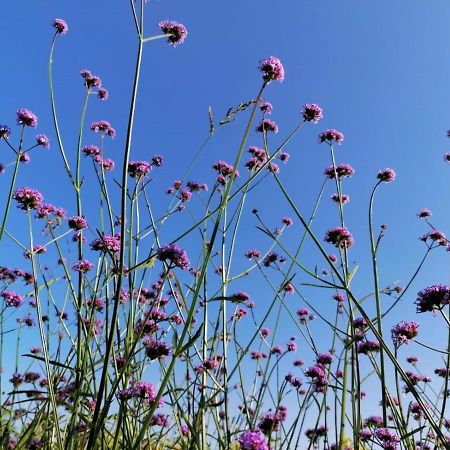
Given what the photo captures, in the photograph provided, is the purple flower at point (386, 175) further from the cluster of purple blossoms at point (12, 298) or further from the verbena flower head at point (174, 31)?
the cluster of purple blossoms at point (12, 298)

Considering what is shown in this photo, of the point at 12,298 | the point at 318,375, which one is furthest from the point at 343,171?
the point at 12,298

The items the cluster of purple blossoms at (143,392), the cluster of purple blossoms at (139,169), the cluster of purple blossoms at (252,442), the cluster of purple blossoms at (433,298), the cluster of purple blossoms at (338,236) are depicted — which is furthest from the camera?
the cluster of purple blossoms at (139,169)

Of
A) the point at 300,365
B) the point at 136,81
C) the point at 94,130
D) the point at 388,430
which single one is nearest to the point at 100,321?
the point at 94,130

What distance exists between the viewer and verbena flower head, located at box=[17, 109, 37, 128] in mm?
3931

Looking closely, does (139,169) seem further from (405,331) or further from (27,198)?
(405,331)

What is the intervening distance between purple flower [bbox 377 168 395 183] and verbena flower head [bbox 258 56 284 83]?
1.93 metres

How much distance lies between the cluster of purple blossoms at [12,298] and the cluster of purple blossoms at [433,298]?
3960 mm

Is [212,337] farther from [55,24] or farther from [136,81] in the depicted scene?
[55,24]

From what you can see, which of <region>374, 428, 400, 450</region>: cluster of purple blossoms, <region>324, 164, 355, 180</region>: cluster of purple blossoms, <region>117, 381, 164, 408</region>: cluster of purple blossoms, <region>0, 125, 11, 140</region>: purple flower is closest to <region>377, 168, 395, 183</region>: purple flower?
<region>324, 164, 355, 180</region>: cluster of purple blossoms

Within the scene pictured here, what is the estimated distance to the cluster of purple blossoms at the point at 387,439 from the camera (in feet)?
9.24

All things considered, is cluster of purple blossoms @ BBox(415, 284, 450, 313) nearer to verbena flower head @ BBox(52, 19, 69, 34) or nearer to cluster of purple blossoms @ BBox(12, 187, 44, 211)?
cluster of purple blossoms @ BBox(12, 187, 44, 211)

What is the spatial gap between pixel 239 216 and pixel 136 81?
205cm

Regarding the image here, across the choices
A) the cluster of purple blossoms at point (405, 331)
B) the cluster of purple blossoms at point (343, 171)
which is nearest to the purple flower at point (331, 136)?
the cluster of purple blossoms at point (343, 171)

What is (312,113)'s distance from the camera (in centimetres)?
359
